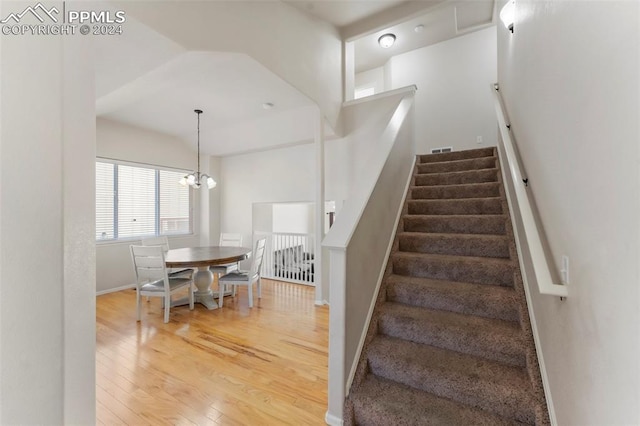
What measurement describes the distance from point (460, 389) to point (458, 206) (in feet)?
6.10

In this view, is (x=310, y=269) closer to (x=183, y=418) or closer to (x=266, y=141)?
(x=266, y=141)

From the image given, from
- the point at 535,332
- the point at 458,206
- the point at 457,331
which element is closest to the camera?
the point at 535,332

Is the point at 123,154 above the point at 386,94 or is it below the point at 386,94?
below

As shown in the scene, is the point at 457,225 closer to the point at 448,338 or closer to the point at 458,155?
the point at 448,338

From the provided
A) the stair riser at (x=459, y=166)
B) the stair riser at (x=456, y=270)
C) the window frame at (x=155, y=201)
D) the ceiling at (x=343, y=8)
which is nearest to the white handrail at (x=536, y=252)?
the stair riser at (x=456, y=270)

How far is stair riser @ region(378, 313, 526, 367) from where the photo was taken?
1617 mm

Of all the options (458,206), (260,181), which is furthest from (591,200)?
(260,181)

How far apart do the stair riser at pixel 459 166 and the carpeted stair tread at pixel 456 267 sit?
162 cm

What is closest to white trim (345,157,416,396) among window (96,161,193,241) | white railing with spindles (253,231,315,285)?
white railing with spindles (253,231,315,285)

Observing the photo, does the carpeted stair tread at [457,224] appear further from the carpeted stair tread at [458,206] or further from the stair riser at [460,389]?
the stair riser at [460,389]

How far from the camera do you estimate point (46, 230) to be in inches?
38.7

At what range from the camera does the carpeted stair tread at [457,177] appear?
315cm

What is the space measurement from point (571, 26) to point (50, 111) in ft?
7.02

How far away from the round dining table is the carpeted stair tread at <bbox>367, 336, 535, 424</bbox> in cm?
226
